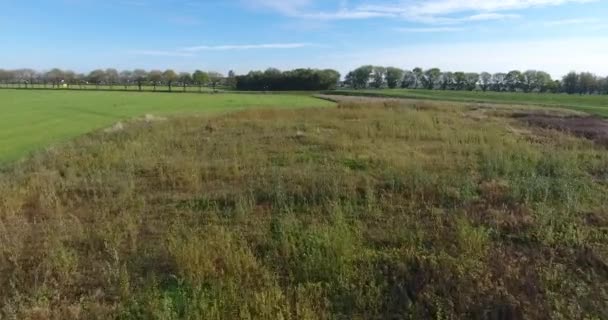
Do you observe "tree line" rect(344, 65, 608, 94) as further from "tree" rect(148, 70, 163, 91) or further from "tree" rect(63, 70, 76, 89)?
"tree" rect(63, 70, 76, 89)

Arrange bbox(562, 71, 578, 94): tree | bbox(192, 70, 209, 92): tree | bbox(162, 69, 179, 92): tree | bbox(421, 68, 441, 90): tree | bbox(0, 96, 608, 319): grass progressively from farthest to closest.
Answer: bbox(192, 70, 209, 92): tree < bbox(162, 69, 179, 92): tree < bbox(421, 68, 441, 90): tree < bbox(562, 71, 578, 94): tree < bbox(0, 96, 608, 319): grass

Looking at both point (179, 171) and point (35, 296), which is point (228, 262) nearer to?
point (35, 296)

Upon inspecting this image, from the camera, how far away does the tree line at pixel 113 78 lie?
159250mm

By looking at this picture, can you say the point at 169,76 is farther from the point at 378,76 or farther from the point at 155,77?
the point at 378,76

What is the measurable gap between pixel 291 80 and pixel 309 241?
133 m

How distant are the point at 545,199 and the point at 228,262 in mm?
7051

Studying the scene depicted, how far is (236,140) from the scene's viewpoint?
2375 centimetres

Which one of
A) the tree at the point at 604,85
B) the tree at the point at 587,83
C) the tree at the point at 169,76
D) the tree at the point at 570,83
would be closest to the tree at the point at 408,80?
the tree at the point at 570,83

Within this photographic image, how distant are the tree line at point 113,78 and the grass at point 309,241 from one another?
150 m

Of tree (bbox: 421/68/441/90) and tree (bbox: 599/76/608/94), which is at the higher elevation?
tree (bbox: 421/68/441/90)

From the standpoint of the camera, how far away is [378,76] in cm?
16212

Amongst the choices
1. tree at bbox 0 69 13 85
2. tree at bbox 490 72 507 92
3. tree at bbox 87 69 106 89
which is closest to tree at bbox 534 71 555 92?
tree at bbox 490 72 507 92

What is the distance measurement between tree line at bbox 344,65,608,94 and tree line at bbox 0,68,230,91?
50.5 metres

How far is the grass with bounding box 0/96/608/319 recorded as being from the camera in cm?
543
